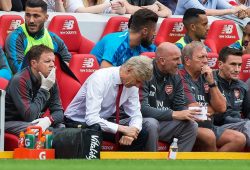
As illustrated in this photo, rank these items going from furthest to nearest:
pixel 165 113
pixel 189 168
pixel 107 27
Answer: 1. pixel 107 27
2. pixel 165 113
3. pixel 189 168

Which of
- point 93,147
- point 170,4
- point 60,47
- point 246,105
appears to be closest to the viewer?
point 93,147

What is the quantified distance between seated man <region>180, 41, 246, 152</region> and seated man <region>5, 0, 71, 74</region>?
1.64 m

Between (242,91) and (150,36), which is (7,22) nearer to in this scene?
(150,36)

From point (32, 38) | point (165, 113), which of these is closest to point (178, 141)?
point (165, 113)

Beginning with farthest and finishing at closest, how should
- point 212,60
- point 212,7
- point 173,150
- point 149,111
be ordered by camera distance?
1. point 212,7
2. point 212,60
3. point 149,111
4. point 173,150

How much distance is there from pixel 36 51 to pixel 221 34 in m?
4.45

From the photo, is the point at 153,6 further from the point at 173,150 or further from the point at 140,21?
the point at 173,150

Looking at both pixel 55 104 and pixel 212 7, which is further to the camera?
pixel 212 7

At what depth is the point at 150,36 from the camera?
1578cm

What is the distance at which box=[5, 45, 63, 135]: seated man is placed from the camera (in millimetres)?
13625

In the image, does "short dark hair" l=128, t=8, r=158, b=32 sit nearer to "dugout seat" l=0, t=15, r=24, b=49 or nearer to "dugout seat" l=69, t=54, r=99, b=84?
"dugout seat" l=69, t=54, r=99, b=84

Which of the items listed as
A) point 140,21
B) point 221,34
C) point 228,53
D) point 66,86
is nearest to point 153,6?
point 221,34

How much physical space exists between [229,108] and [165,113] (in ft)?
4.99

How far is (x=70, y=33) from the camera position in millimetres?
16359
